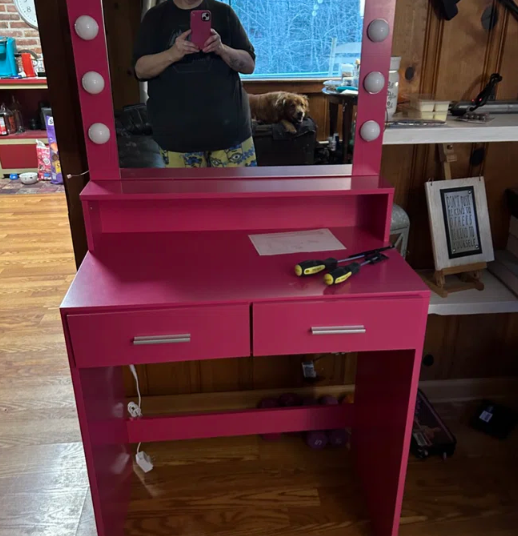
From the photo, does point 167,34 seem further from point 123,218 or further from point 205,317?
point 205,317

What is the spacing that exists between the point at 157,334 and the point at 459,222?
1023 mm

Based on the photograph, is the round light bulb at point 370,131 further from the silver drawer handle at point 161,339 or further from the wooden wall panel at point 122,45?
the silver drawer handle at point 161,339

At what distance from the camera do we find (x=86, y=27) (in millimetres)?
1224

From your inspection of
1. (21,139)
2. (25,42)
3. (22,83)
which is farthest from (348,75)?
(25,42)

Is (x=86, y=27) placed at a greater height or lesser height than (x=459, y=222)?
greater

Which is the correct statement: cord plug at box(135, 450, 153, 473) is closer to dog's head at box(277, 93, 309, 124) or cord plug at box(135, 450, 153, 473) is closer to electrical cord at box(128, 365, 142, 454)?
electrical cord at box(128, 365, 142, 454)

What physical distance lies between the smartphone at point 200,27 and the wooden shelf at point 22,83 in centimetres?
356

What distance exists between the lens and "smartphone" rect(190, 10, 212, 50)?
126 centimetres

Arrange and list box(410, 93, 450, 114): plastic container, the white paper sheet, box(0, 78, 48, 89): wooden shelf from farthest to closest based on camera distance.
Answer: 1. box(0, 78, 48, 89): wooden shelf
2. box(410, 93, 450, 114): plastic container
3. the white paper sheet

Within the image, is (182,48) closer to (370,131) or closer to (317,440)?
(370,131)

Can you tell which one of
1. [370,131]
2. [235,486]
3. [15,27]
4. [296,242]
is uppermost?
[15,27]

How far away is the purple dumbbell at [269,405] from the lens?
1.82m

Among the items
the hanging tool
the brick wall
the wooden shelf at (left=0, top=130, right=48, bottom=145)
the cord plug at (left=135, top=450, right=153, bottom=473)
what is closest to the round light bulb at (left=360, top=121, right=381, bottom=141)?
the hanging tool

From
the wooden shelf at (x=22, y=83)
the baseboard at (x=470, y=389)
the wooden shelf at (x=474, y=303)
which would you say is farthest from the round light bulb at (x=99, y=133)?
the wooden shelf at (x=22, y=83)
